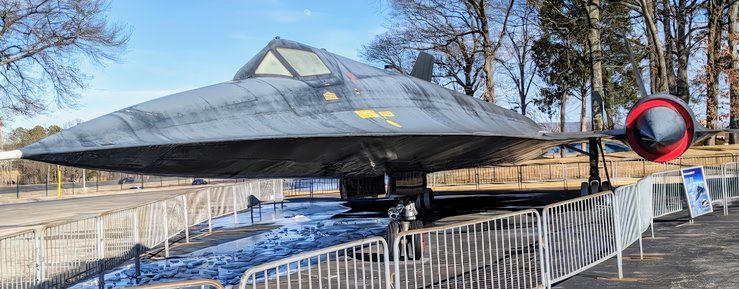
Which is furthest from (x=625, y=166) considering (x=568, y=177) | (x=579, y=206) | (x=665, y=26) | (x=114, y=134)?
(x=114, y=134)

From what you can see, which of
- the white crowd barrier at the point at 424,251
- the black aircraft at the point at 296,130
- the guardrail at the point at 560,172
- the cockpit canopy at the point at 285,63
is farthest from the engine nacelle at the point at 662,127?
the guardrail at the point at 560,172

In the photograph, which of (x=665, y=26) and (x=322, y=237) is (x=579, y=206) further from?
(x=665, y=26)

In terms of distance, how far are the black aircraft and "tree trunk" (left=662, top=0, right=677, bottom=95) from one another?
938 inches

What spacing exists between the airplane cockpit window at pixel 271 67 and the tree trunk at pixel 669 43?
26.9 metres

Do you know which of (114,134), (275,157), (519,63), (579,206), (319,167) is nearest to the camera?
(114,134)

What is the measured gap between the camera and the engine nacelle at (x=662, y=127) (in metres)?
10.7

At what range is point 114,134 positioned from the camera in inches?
164

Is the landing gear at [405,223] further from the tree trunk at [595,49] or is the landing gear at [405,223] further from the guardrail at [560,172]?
the tree trunk at [595,49]

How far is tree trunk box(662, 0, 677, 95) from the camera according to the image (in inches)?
1153

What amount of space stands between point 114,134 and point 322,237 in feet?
24.4

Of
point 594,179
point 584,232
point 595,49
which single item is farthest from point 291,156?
point 595,49

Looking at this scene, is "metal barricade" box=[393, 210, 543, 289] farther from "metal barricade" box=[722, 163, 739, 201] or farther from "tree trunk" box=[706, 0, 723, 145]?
"tree trunk" box=[706, 0, 723, 145]

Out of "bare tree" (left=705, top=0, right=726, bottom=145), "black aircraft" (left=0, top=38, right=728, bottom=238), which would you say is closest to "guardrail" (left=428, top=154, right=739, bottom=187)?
"bare tree" (left=705, top=0, right=726, bottom=145)

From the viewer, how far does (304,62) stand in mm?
6547
